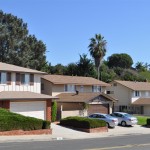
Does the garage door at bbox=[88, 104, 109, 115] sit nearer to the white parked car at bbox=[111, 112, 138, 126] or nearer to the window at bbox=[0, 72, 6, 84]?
the white parked car at bbox=[111, 112, 138, 126]

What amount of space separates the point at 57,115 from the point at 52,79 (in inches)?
419

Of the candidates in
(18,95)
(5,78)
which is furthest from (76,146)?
(5,78)

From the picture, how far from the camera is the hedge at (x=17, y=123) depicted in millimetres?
30330

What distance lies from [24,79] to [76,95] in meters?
13.6

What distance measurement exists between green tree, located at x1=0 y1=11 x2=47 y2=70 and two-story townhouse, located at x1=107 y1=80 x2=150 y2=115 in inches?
581

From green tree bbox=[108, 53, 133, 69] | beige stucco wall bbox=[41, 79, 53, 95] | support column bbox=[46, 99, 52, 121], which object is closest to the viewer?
support column bbox=[46, 99, 52, 121]

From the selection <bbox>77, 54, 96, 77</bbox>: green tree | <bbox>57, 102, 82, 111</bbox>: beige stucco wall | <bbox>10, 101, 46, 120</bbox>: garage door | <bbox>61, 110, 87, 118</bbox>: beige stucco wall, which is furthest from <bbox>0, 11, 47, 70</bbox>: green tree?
<bbox>10, 101, 46, 120</bbox>: garage door

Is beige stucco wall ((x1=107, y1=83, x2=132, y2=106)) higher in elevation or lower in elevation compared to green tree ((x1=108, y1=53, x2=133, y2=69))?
lower

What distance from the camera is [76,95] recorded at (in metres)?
55.0

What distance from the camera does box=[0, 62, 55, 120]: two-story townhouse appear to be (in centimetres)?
3781

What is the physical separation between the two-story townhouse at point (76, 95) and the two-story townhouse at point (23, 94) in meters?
5.49

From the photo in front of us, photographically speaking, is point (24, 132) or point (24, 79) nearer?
point (24, 132)

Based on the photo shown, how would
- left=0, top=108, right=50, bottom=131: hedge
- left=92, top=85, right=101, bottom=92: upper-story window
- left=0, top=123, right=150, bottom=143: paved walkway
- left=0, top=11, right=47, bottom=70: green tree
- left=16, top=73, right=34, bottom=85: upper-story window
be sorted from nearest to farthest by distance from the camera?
left=0, top=123, right=150, bottom=143: paved walkway → left=0, top=108, right=50, bottom=131: hedge → left=16, top=73, right=34, bottom=85: upper-story window → left=92, top=85, right=101, bottom=92: upper-story window → left=0, top=11, right=47, bottom=70: green tree

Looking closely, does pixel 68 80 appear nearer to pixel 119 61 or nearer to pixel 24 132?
pixel 24 132
